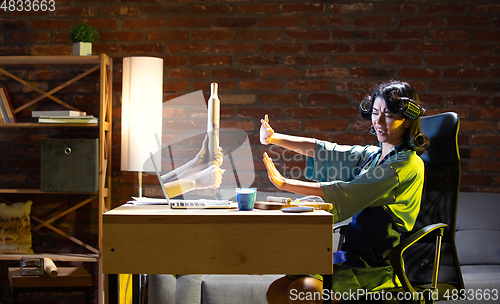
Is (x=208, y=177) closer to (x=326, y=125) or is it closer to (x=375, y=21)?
(x=326, y=125)

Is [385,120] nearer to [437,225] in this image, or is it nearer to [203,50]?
[437,225]

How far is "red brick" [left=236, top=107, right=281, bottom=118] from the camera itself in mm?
2836

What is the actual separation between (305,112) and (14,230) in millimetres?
1914

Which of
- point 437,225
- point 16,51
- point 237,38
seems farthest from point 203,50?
point 437,225

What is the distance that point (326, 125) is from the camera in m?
2.82

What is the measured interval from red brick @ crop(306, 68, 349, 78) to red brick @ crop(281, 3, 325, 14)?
37 centimetres

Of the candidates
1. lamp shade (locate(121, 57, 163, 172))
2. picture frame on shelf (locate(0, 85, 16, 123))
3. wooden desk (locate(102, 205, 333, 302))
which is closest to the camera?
wooden desk (locate(102, 205, 333, 302))

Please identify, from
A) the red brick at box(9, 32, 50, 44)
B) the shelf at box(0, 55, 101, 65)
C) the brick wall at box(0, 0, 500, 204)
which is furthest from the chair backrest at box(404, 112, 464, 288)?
the red brick at box(9, 32, 50, 44)

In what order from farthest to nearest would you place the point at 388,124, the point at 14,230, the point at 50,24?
the point at 50,24
the point at 14,230
the point at 388,124

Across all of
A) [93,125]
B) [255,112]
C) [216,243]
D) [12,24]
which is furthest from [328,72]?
[12,24]

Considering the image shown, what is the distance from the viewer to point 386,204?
1.70 meters

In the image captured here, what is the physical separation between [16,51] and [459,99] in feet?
9.39

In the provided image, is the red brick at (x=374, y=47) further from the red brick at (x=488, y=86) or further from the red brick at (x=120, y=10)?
the red brick at (x=120, y=10)

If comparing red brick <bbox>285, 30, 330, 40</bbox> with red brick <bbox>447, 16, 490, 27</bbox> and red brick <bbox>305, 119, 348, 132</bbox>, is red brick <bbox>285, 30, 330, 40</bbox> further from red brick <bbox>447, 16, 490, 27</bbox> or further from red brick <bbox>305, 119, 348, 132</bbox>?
red brick <bbox>447, 16, 490, 27</bbox>
